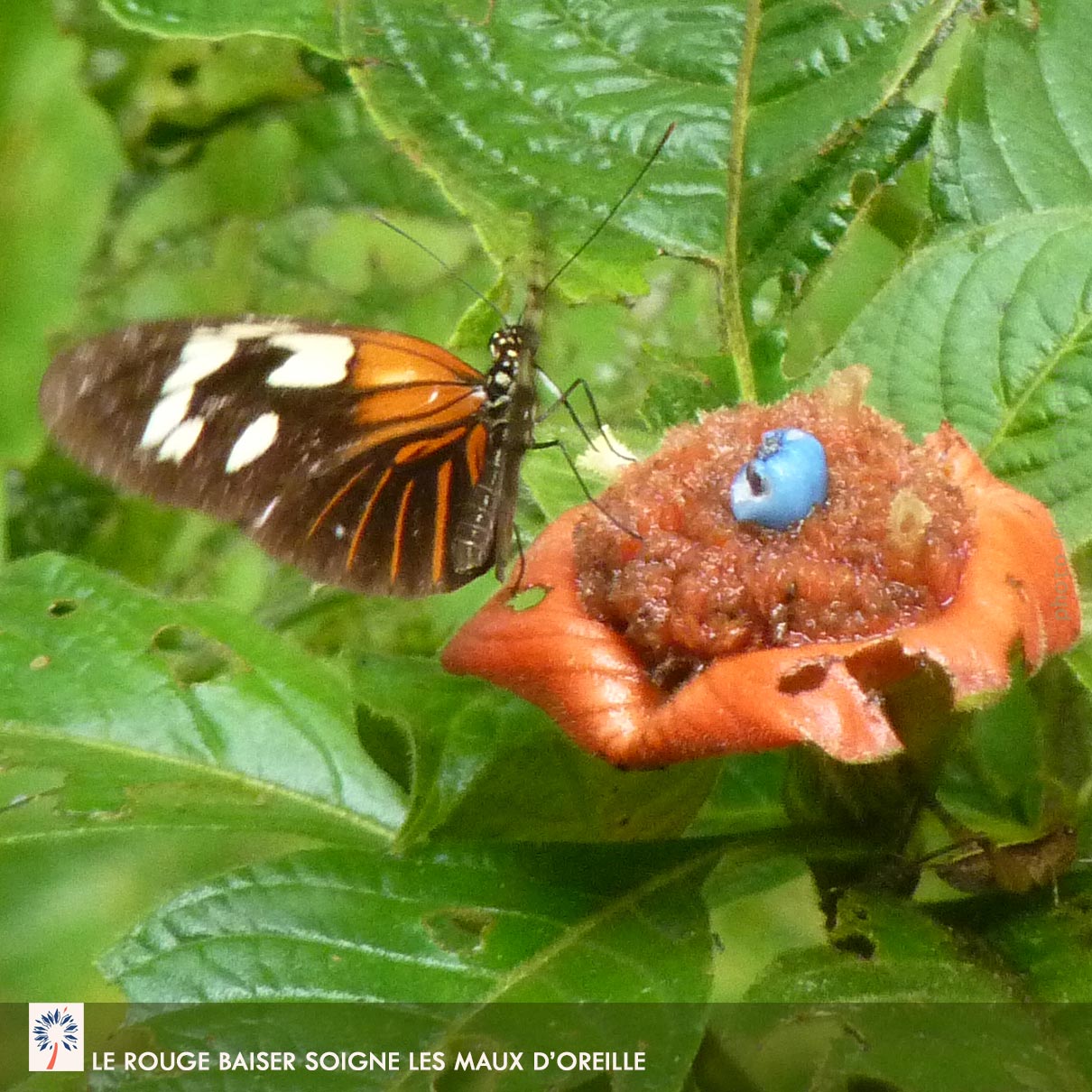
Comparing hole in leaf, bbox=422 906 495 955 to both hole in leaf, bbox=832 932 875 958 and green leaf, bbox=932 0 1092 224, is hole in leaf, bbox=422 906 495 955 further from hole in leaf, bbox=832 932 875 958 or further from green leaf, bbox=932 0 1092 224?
green leaf, bbox=932 0 1092 224

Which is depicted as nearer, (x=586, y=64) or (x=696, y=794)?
(x=696, y=794)

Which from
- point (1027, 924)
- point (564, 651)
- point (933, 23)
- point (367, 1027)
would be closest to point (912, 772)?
point (1027, 924)

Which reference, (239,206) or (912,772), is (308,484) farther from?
(239,206)

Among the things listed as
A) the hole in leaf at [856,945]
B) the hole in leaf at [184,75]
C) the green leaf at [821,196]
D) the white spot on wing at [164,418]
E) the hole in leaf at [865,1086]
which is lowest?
the hole in leaf at [865,1086]

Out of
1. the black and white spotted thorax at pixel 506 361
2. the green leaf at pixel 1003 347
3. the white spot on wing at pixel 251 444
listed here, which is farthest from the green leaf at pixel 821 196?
the white spot on wing at pixel 251 444

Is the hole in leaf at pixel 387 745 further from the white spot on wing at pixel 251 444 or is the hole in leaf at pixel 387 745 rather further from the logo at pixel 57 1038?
the white spot on wing at pixel 251 444

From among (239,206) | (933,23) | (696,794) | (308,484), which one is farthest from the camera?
(239,206)
